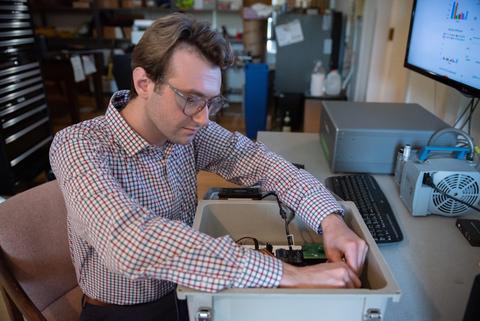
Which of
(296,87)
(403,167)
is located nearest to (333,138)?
(403,167)

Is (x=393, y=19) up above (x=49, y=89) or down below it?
above

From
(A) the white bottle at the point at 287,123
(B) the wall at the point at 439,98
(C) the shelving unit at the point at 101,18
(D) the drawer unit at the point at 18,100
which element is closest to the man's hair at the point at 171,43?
(B) the wall at the point at 439,98

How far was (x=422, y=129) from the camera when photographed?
1229 millimetres

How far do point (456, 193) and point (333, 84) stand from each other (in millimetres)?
2232

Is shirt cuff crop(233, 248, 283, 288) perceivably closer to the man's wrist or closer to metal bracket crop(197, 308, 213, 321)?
metal bracket crop(197, 308, 213, 321)

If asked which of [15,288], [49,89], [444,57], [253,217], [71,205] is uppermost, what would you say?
[444,57]

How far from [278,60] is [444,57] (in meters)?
2.38

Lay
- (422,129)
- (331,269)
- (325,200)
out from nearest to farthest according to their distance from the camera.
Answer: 1. (331,269)
2. (325,200)
3. (422,129)

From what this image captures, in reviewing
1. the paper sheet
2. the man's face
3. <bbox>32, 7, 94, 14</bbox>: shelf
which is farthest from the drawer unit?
<bbox>32, 7, 94, 14</bbox>: shelf

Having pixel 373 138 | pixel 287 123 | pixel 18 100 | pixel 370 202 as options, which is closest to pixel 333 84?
pixel 287 123

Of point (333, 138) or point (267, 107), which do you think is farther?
point (267, 107)

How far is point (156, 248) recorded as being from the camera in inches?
24.2

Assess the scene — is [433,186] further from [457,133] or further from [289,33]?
[289,33]

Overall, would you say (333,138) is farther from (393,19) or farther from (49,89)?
(49,89)
